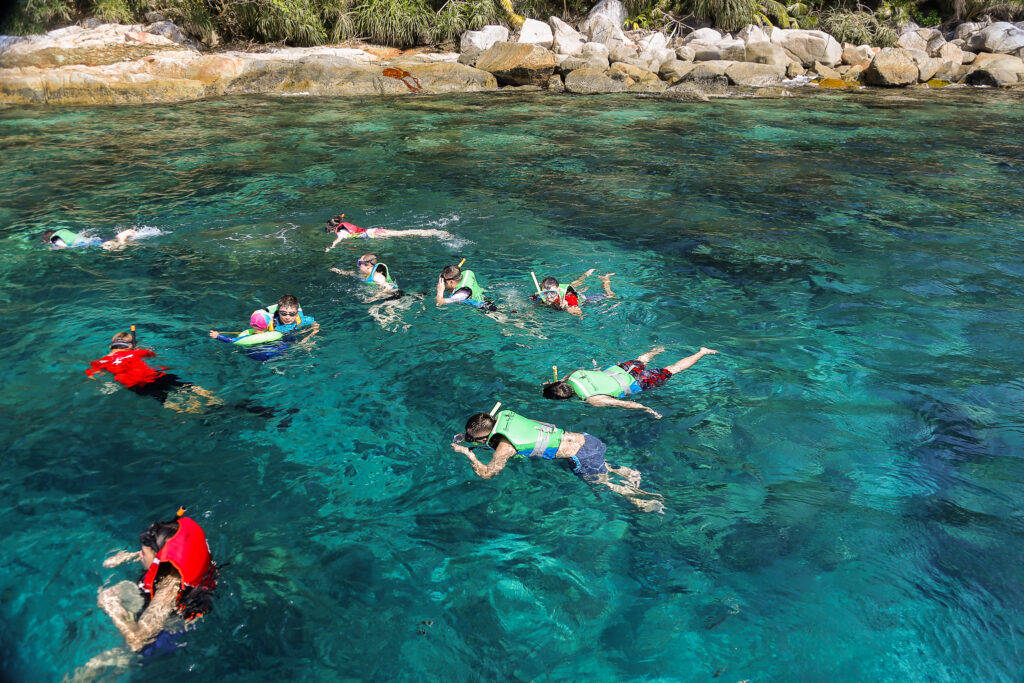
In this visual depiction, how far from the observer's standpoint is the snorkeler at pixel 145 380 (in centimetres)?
746

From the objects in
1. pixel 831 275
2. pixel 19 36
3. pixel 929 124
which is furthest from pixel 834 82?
pixel 19 36

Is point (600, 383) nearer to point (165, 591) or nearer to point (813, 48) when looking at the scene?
point (165, 591)

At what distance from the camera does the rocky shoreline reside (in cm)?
2444

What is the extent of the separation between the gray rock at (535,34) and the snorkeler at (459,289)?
23640mm

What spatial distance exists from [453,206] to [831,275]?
24.6ft

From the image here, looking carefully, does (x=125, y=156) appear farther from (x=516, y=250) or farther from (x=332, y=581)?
(x=332, y=581)

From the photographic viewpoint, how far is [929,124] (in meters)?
21.1

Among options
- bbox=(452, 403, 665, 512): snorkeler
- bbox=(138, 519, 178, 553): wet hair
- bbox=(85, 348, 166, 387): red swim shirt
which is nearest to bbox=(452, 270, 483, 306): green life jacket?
bbox=(452, 403, 665, 512): snorkeler

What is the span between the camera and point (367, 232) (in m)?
12.1

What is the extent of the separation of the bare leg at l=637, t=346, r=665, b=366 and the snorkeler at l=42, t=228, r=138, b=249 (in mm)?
9585

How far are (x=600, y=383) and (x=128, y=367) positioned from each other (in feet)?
17.3

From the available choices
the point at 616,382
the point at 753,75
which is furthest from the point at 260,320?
the point at 753,75

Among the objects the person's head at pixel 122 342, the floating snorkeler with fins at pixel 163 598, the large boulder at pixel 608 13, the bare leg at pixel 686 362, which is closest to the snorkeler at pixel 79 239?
the person's head at pixel 122 342

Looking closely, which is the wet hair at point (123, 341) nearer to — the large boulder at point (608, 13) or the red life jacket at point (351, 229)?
the red life jacket at point (351, 229)
